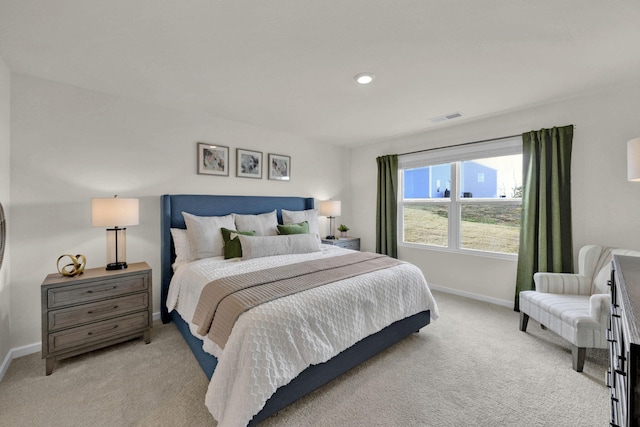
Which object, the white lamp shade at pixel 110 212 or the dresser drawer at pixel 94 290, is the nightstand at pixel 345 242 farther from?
the white lamp shade at pixel 110 212

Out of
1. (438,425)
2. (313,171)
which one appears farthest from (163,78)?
(438,425)

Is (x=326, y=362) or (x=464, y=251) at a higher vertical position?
(x=464, y=251)

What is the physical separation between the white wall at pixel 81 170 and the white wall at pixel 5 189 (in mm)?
58

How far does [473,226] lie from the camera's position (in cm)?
378

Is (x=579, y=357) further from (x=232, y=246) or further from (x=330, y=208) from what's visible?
(x=330, y=208)

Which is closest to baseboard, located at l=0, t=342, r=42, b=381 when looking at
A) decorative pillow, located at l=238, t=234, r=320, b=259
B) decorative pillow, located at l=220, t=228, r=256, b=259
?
decorative pillow, located at l=220, t=228, r=256, b=259

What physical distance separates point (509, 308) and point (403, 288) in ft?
6.29

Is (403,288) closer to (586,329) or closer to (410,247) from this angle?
(586,329)

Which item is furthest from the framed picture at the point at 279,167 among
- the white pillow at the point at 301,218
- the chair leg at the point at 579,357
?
the chair leg at the point at 579,357

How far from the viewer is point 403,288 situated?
242cm

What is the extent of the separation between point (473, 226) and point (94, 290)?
4369mm

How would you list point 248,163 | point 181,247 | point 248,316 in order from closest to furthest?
point 248,316
point 181,247
point 248,163

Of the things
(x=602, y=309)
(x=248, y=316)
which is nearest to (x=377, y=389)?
(x=248, y=316)

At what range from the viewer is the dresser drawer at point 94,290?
2.09 m
